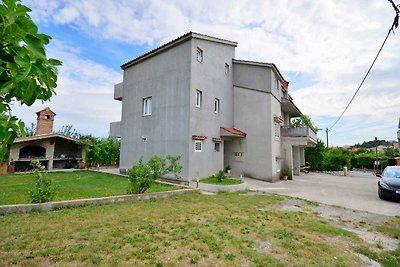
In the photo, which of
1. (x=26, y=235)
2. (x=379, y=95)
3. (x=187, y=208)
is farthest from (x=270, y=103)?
(x=26, y=235)

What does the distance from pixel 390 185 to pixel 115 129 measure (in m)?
20.1

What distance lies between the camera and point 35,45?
1.42m

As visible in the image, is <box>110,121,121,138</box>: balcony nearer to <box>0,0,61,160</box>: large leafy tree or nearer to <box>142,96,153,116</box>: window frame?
<box>142,96,153,116</box>: window frame

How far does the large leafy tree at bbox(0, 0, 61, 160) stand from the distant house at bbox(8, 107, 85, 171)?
2014cm

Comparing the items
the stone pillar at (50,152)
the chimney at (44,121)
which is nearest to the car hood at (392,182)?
the stone pillar at (50,152)

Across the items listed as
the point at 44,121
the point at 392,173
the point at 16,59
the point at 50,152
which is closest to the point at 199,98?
the point at 392,173

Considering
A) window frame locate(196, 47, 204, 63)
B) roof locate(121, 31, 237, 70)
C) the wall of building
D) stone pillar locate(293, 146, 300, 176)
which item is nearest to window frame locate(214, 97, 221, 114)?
the wall of building

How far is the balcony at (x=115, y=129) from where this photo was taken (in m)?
20.7

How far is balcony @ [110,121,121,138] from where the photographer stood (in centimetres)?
2066

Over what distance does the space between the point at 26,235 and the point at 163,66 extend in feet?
44.1

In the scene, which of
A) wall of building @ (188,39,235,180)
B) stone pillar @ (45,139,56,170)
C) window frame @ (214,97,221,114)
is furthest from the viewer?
stone pillar @ (45,139,56,170)

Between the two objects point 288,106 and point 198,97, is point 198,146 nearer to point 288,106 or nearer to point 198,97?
point 198,97

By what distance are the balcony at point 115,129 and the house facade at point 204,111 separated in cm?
9

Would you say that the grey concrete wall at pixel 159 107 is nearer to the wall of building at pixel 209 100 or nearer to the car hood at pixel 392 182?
the wall of building at pixel 209 100
